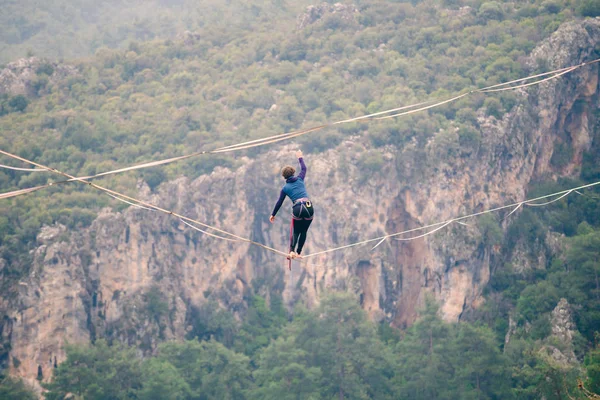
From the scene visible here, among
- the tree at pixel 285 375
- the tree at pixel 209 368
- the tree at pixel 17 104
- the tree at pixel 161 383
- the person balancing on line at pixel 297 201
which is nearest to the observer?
the person balancing on line at pixel 297 201

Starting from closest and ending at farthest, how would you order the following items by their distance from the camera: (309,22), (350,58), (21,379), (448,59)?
1. (21,379)
2. (448,59)
3. (350,58)
4. (309,22)

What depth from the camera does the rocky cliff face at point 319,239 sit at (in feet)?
173

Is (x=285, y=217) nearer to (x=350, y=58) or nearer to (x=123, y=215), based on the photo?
(x=123, y=215)

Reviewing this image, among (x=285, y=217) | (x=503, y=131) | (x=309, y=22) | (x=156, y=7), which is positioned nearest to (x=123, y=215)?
(x=285, y=217)

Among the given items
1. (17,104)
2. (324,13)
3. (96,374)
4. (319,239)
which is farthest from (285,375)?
(324,13)

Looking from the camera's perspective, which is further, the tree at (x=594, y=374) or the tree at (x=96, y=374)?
the tree at (x=96, y=374)

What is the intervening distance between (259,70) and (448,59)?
51.5ft

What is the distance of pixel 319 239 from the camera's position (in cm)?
5816

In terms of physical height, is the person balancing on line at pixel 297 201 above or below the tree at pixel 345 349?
above

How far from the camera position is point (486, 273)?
5578cm

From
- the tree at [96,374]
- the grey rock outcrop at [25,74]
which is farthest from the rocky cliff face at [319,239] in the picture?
the grey rock outcrop at [25,74]

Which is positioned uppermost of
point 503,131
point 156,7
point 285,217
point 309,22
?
point 156,7

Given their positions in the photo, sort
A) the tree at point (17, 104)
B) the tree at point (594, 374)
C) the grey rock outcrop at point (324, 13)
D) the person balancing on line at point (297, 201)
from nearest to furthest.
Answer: the person balancing on line at point (297, 201), the tree at point (594, 374), the tree at point (17, 104), the grey rock outcrop at point (324, 13)

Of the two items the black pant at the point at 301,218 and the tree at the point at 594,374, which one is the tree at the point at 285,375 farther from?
the black pant at the point at 301,218
